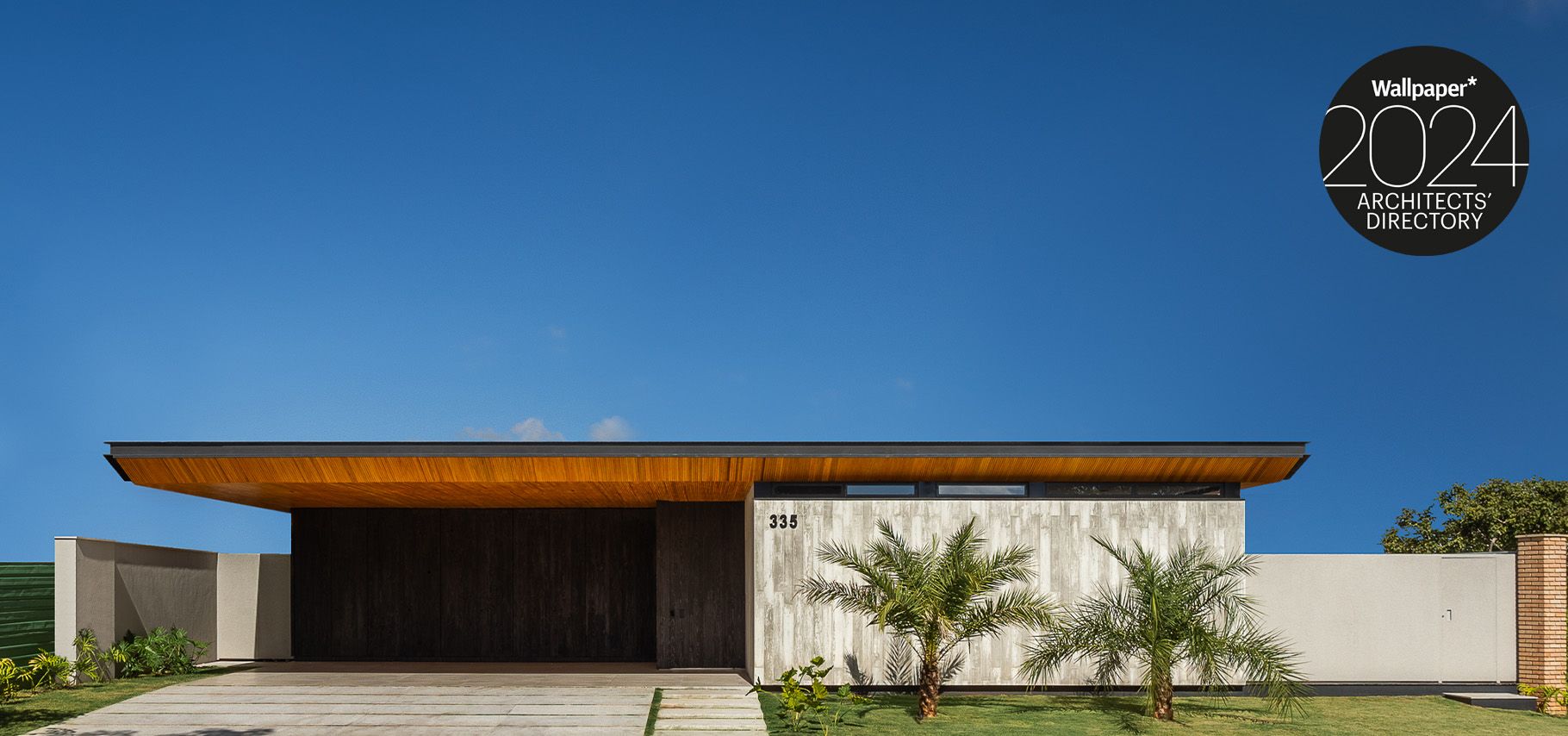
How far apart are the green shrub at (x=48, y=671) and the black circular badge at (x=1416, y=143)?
17.2 metres

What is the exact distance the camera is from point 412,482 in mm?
14594

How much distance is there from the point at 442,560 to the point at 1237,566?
41.0ft

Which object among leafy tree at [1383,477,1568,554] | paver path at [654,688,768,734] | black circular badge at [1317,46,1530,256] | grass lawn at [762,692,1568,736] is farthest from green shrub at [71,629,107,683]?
leafy tree at [1383,477,1568,554]

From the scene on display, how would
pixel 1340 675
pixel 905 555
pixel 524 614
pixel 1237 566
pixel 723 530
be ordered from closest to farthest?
pixel 905 555 → pixel 1237 566 → pixel 1340 675 → pixel 723 530 → pixel 524 614

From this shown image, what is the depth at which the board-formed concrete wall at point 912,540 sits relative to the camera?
14.0 metres

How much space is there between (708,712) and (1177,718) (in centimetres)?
513

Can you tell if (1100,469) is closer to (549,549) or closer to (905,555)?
(905,555)

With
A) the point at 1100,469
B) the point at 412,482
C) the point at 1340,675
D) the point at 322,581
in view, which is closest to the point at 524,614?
the point at 322,581

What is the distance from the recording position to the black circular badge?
15.5 m

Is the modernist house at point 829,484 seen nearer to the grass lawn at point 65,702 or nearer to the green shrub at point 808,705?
the green shrub at point 808,705

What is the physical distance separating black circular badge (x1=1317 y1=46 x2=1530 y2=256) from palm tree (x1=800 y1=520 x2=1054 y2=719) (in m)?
6.82

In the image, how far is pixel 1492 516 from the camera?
2936 cm

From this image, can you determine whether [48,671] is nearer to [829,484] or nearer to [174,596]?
[174,596]

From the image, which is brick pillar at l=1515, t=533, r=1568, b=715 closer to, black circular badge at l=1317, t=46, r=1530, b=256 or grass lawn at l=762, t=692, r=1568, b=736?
grass lawn at l=762, t=692, r=1568, b=736
